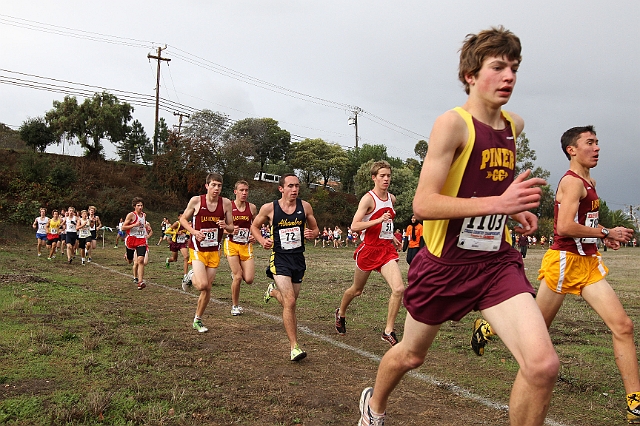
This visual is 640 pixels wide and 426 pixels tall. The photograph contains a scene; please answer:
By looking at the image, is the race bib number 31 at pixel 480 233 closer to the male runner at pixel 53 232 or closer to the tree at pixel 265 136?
the male runner at pixel 53 232

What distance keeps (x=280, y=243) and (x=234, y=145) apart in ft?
148

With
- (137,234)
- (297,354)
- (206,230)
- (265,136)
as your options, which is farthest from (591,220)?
(265,136)

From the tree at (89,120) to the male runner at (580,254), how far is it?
49589 mm

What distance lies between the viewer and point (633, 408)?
396 centimetres

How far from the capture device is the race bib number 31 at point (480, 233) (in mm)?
2957

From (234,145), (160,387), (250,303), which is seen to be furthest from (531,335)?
(234,145)

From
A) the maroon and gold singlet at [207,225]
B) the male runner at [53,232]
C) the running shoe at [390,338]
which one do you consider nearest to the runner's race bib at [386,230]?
the running shoe at [390,338]

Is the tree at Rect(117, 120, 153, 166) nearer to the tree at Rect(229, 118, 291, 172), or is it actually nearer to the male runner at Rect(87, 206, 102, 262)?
the tree at Rect(229, 118, 291, 172)

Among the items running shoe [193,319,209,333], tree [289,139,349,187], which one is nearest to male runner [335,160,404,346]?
running shoe [193,319,209,333]

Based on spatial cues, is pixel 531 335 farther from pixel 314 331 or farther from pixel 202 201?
pixel 202 201

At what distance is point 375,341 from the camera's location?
22.8 feet

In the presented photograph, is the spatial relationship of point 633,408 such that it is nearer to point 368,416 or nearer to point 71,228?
point 368,416

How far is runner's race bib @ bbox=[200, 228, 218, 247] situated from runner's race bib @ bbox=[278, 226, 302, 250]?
5.66 feet

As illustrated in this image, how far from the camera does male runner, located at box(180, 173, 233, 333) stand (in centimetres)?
760
